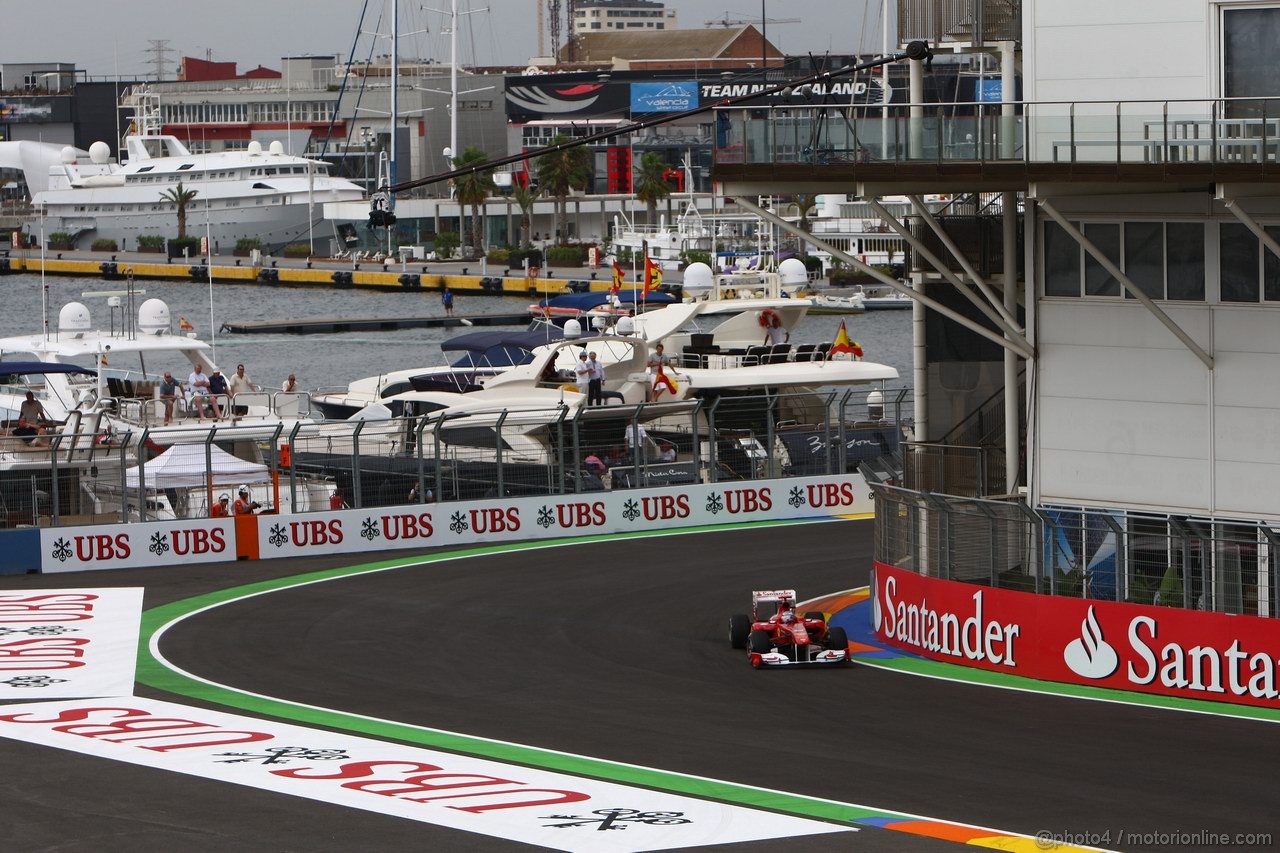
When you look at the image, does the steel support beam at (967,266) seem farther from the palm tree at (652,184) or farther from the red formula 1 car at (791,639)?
the palm tree at (652,184)

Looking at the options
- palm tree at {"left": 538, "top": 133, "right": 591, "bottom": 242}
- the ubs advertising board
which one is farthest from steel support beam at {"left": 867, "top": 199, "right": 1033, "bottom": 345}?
palm tree at {"left": 538, "top": 133, "right": 591, "bottom": 242}

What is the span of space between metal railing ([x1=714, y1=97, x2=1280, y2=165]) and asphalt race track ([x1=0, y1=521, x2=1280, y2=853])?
6.24m

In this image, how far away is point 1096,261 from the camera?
73.6 feet

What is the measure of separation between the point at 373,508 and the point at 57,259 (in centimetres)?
10379

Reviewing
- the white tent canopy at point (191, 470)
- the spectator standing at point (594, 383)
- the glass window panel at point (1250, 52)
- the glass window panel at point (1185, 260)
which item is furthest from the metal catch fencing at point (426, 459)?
the glass window panel at point (1250, 52)

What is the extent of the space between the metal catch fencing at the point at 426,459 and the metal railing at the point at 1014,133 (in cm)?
875

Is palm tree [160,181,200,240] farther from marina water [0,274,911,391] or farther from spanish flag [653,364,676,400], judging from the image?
spanish flag [653,364,676,400]

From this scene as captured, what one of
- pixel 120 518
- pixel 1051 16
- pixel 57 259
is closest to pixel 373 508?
pixel 120 518

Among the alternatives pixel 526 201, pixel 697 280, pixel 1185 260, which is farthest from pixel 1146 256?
pixel 526 201

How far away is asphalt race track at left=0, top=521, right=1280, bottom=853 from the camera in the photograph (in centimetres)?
1520

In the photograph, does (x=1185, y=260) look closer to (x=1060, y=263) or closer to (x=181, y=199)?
(x=1060, y=263)

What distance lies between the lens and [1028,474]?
2358 centimetres

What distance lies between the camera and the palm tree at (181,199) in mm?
135625

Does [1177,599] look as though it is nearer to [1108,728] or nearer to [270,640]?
[1108,728]
